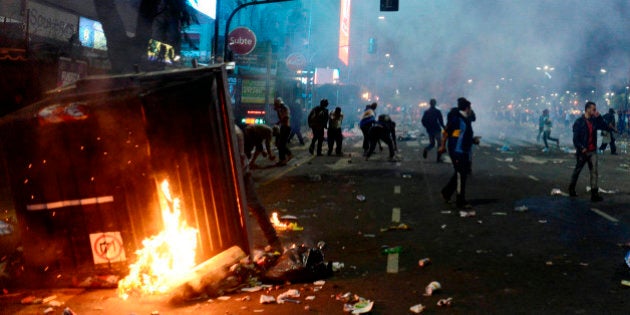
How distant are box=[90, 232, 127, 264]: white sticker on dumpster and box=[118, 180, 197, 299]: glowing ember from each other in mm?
159

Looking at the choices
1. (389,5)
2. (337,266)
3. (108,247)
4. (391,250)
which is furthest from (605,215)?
(389,5)

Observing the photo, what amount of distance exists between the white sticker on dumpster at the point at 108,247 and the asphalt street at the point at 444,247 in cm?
33

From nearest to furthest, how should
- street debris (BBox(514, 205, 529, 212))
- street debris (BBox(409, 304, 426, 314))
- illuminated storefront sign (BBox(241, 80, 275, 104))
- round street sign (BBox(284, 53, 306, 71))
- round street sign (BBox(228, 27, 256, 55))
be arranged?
street debris (BBox(409, 304, 426, 314))
street debris (BBox(514, 205, 529, 212))
round street sign (BBox(228, 27, 256, 55))
round street sign (BBox(284, 53, 306, 71))
illuminated storefront sign (BBox(241, 80, 275, 104))

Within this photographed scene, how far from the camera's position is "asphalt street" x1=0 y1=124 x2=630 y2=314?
5.59 meters

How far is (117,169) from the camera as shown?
5801 millimetres

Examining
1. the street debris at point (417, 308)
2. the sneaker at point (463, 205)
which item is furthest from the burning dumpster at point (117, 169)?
the sneaker at point (463, 205)

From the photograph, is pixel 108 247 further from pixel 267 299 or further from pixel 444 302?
pixel 444 302

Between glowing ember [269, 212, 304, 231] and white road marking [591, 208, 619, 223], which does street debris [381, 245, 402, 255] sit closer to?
glowing ember [269, 212, 304, 231]

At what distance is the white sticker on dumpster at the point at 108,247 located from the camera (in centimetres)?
594

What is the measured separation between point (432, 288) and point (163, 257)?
7.92ft

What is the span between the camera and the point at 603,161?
856 inches

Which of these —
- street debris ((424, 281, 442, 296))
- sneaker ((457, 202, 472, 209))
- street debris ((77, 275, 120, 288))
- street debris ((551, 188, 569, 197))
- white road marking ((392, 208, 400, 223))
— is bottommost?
street debris ((551, 188, 569, 197))

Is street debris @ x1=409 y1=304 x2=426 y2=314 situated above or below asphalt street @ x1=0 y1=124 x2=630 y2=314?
above

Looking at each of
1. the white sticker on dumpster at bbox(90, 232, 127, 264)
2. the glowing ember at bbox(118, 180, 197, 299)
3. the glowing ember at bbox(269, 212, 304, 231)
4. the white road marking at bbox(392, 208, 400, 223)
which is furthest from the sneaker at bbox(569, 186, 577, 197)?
the white sticker on dumpster at bbox(90, 232, 127, 264)
